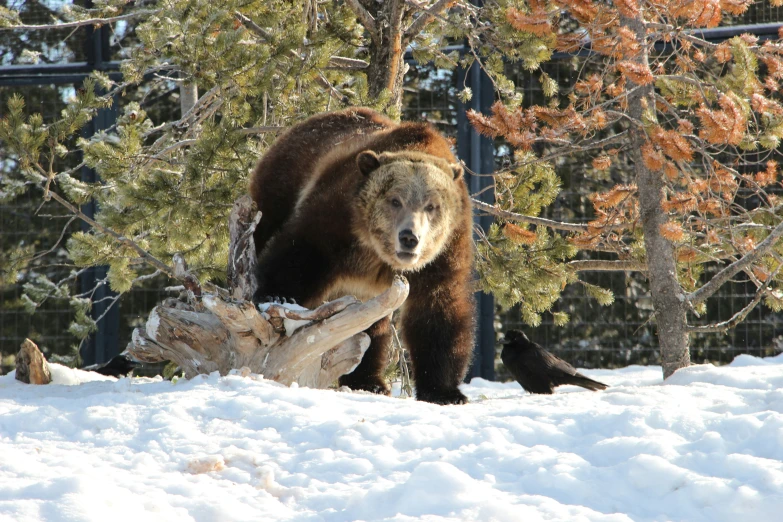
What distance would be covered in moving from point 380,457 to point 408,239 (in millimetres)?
1355

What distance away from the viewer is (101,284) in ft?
22.7

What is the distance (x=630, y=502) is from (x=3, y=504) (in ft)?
5.70

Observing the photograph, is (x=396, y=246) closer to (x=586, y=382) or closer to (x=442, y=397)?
(x=442, y=397)

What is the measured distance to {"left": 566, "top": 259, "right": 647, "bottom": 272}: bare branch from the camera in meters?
5.13

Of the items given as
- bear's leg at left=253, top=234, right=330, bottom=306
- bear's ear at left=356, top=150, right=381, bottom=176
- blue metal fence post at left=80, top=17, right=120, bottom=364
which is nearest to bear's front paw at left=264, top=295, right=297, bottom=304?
bear's leg at left=253, top=234, right=330, bottom=306

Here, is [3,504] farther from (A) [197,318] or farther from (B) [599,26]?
(B) [599,26]

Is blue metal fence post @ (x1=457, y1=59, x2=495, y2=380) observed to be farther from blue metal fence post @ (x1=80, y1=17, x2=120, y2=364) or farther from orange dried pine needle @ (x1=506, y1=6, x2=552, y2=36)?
blue metal fence post @ (x1=80, y1=17, x2=120, y2=364)

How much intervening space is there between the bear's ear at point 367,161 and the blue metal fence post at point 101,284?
3.54m

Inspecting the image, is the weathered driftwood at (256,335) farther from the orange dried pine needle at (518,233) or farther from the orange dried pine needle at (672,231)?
the orange dried pine needle at (672,231)

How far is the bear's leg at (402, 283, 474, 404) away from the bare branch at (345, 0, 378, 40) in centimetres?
216

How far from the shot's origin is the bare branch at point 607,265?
5.13m

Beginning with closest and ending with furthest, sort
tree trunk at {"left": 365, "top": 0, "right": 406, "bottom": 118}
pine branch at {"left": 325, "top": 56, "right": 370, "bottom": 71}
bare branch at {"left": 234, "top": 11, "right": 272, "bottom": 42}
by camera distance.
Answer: bare branch at {"left": 234, "top": 11, "right": 272, "bottom": 42} → tree trunk at {"left": 365, "top": 0, "right": 406, "bottom": 118} → pine branch at {"left": 325, "top": 56, "right": 370, "bottom": 71}

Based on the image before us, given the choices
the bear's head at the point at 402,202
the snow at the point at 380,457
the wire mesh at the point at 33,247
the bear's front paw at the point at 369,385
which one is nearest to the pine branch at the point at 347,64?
the bear's head at the point at 402,202

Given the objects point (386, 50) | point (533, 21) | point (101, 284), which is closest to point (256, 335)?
point (533, 21)
